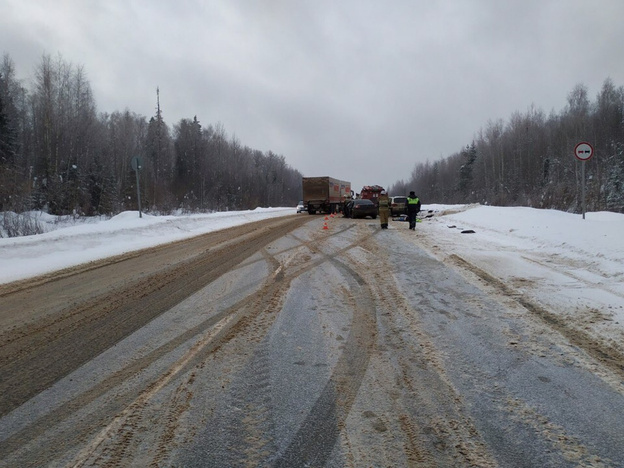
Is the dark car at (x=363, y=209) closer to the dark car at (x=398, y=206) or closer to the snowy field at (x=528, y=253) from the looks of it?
the dark car at (x=398, y=206)

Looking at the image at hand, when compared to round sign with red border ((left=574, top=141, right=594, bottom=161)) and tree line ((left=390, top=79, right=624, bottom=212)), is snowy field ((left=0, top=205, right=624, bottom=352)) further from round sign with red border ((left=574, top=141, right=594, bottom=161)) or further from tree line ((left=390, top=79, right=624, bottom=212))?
tree line ((left=390, top=79, right=624, bottom=212))

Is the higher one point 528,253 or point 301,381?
point 528,253

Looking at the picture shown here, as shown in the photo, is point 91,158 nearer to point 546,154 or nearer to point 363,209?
point 363,209

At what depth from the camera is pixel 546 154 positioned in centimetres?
7456

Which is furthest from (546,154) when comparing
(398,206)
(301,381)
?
(301,381)

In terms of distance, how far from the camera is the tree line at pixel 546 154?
5603cm

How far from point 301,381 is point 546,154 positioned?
8640cm

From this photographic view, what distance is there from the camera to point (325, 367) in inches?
142

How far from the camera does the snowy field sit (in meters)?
5.72

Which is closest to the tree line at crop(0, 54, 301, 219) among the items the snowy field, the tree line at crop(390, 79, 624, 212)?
the snowy field

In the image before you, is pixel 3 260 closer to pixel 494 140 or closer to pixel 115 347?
pixel 115 347

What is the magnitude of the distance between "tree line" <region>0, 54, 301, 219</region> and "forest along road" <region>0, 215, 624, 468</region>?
19.6 m

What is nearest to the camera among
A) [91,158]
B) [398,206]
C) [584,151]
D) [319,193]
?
[584,151]

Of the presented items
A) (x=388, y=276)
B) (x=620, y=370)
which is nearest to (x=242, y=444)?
(x=620, y=370)
